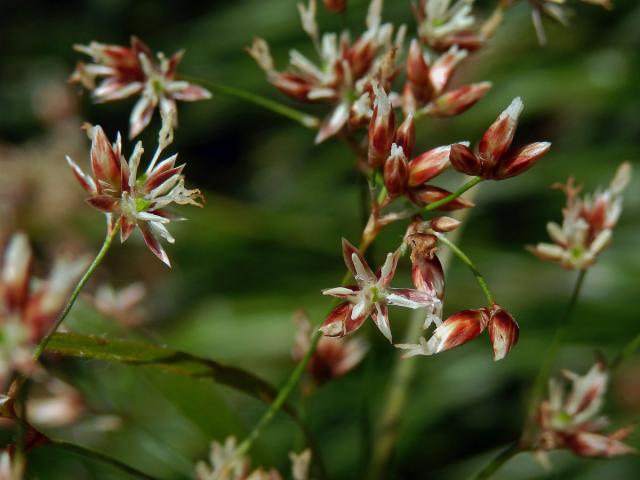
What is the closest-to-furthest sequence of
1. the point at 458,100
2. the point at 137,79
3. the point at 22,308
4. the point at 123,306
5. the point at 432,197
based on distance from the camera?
the point at 22,308 → the point at 432,197 → the point at 458,100 → the point at 137,79 → the point at 123,306

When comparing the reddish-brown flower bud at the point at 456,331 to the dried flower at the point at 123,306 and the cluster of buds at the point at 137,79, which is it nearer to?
the cluster of buds at the point at 137,79

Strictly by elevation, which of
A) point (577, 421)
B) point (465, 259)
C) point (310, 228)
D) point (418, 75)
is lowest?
point (310, 228)

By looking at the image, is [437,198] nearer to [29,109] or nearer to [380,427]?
[380,427]

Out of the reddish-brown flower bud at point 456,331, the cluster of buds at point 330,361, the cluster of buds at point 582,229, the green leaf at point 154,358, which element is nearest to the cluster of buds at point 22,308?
→ the green leaf at point 154,358

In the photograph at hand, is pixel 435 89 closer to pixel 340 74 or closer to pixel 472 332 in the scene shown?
pixel 340 74

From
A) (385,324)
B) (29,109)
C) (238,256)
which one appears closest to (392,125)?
(385,324)

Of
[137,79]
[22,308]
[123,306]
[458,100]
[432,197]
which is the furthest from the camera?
[123,306]

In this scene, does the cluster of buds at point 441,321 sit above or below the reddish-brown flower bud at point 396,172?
below

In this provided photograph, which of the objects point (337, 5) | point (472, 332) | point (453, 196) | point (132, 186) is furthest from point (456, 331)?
point (337, 5)
